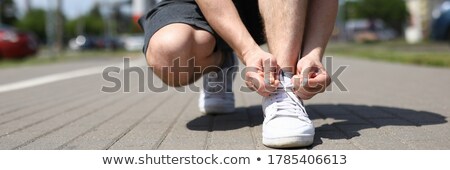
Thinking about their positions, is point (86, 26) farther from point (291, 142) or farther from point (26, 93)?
point (291, 142)

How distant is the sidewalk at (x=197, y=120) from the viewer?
2338 mm

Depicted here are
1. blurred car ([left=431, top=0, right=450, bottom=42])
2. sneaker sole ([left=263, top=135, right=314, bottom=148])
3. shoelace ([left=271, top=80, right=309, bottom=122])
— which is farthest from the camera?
blurred car ([left=431, top=0, right=450, bottom=42])

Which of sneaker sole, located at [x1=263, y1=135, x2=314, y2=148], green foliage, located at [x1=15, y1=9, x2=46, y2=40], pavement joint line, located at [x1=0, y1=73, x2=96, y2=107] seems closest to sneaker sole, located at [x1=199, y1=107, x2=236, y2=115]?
sneaker sole, located at [x1=263, y1=135, x2=314, y2=148]

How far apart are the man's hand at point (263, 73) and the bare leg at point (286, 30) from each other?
4.0 inches

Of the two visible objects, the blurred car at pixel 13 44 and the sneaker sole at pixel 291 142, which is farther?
the blurred car at pixel 13 44

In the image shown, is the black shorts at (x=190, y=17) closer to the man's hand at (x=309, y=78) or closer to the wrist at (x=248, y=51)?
the wrist at (x=248, y=51)

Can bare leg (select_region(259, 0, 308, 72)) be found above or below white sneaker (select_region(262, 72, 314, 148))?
above

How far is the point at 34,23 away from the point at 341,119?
6949 cm

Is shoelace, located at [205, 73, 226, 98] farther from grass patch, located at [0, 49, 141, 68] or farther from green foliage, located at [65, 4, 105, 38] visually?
green foliage, located at [65, 4, 105, 38]

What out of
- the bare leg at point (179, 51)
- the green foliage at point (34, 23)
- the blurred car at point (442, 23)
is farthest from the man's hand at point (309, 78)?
the green foliage at point (34, 23)

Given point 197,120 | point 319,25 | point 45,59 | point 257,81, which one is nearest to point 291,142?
point 257,81

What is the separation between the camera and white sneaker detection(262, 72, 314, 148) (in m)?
2.13

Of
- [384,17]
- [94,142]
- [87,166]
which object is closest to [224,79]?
[94,142]

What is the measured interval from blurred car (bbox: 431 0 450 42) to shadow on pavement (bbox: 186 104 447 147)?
8774 millimetres
